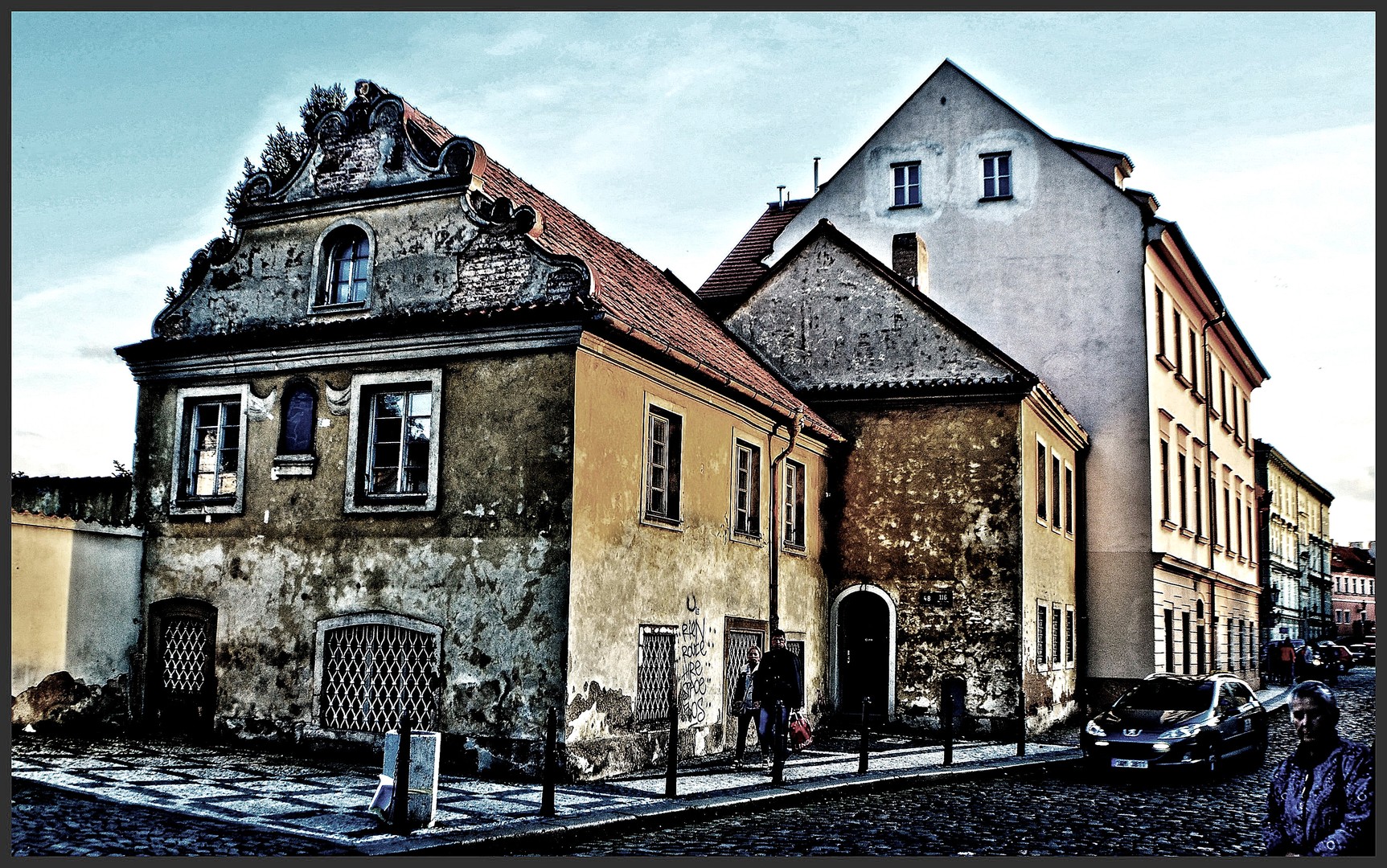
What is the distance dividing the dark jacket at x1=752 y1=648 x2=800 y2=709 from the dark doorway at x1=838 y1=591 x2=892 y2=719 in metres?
6.42

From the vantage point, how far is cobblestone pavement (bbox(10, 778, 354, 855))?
29.9 feet

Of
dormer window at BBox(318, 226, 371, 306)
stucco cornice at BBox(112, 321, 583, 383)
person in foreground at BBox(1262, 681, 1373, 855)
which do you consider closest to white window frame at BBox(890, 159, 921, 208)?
dormer window at BBox(318, 226, 371, 306)

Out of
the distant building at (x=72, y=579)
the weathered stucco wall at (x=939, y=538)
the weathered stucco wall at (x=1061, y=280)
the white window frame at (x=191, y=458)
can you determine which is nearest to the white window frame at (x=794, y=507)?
the weathered stucco wall at (x=939, y=538)

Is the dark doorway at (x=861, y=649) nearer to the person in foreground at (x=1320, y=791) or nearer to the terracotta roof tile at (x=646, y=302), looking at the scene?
the terracotta roof tile at (x=646, y=302)

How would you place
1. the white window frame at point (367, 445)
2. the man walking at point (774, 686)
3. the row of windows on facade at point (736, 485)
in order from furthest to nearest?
the row of windows on facade at point (736, 485), the man walking at point (774, 686), the white window frame at point (367, 445)

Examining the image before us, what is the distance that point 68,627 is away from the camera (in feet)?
51.0

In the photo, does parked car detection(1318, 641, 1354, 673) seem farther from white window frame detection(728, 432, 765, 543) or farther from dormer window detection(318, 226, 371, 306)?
dormer window detection(318, 226, 371, 306)

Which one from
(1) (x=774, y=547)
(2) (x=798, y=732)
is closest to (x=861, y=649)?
(1) (x=774, y=547)

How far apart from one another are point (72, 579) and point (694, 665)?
8.39 m

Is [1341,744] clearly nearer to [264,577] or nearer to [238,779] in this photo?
[238,779]

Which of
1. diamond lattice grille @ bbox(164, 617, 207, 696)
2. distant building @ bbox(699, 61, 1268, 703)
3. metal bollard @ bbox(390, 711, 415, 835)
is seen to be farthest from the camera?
distant building @ bbox(699, 61, 1268, 703)

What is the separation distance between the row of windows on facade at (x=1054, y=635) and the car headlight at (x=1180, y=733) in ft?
19.6

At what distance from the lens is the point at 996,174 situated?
89.9 feet

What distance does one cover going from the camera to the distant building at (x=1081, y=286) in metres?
26.0
